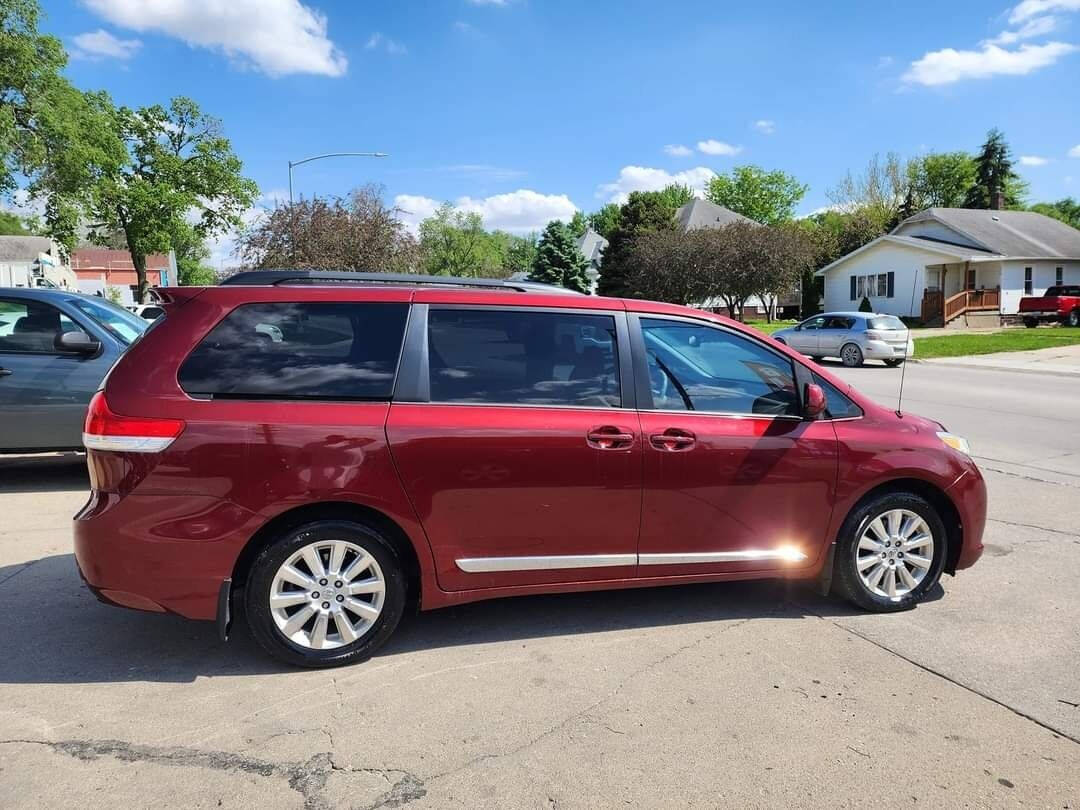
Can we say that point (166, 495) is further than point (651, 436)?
No

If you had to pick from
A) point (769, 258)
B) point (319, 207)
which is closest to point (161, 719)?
point (319, 207)

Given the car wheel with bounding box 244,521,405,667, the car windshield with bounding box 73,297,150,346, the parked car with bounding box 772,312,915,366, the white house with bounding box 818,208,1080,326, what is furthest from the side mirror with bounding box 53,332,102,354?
the white house with bounding box 818,208,1080,326

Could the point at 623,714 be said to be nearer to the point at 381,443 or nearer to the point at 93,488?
the point at 381,443

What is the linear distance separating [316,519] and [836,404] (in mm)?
2782

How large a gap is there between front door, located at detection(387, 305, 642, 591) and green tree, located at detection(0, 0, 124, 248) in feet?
96.2

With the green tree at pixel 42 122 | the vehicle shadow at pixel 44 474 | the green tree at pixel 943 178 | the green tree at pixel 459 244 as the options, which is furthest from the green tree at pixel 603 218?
the vehicle shadow at pixel 44 474

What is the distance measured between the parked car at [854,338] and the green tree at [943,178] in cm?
6183

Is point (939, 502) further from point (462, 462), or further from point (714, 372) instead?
point (462, 462)

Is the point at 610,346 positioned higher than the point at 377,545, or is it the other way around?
the point at 610,346

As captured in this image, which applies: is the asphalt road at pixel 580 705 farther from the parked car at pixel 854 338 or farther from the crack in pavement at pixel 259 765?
the parked car at pixel 854 338

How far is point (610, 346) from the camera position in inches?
159

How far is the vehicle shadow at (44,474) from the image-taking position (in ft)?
24.0

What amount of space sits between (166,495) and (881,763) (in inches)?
122

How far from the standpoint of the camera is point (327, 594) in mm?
3635
